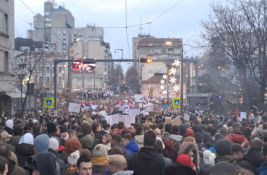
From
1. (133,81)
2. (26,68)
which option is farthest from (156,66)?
(26,68)

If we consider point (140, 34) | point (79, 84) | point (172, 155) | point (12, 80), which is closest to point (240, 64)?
point (12, 80)

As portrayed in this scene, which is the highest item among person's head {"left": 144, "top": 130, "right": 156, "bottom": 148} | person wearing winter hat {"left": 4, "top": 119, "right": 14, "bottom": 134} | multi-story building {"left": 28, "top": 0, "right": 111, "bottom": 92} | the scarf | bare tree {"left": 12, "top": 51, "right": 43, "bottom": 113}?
multi-story building {"left": 28, "top": 0, "right": 111, "bottom": 92}

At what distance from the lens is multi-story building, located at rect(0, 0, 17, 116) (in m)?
36.2

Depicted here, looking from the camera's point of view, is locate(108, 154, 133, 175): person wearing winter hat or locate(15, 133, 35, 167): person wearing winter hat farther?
locate(15, 133, 35, 167): person wearing winter hat

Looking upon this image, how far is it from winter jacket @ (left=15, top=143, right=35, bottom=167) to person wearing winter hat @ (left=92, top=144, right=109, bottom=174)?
2.42 m

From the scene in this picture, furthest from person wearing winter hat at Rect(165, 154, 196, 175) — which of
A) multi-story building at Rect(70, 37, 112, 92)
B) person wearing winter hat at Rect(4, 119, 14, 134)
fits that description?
multi-story building at Rect(70, 37, 112, 92)

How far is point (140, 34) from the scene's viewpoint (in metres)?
189

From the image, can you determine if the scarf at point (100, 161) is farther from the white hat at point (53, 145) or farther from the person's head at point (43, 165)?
the white hat at point (53, 145)

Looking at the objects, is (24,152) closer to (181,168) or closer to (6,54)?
(181,168)

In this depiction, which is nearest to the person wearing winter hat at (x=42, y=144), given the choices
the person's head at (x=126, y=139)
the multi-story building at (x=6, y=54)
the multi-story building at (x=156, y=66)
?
the person's head at (x=126, y=139)

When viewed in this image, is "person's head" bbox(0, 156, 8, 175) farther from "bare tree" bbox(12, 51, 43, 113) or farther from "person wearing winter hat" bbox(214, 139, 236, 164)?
"bare tree" bbox(12, 51, 43, 113)

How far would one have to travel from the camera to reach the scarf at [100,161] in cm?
815

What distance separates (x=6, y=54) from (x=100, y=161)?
3011 cm

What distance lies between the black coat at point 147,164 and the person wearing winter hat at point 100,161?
391mm
